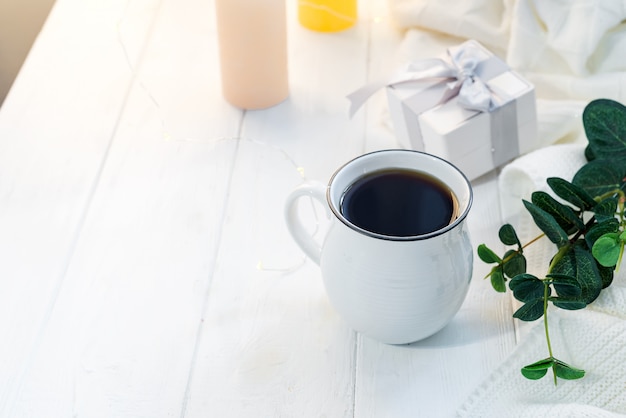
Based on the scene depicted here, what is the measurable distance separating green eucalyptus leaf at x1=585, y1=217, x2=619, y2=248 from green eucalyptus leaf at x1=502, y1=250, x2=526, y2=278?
5 cm

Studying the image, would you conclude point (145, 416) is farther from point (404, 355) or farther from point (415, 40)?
point (415, 40)

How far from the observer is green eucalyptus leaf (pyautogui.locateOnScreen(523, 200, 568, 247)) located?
62cm

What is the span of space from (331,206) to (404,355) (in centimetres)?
15

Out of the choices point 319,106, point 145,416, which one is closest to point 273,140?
point 319,106

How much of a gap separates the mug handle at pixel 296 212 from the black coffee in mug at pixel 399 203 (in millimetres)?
20

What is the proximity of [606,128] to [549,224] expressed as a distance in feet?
0.45

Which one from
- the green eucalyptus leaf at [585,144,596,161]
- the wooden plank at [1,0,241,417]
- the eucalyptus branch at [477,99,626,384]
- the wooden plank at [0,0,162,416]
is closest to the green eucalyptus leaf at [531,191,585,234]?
the eucalyptus branch at [477,99,626,384]

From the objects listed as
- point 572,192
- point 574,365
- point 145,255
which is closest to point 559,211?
point 572,192

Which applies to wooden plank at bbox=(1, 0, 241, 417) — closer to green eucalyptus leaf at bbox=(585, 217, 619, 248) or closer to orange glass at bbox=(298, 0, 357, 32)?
orange glass at bbox=(298, 0, 357, 32)

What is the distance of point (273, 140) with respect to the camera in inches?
34.4

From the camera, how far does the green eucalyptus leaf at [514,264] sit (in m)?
0.66

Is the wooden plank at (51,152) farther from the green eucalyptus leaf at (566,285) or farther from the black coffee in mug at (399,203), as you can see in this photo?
the green eucalyptus leaf at (566,285)

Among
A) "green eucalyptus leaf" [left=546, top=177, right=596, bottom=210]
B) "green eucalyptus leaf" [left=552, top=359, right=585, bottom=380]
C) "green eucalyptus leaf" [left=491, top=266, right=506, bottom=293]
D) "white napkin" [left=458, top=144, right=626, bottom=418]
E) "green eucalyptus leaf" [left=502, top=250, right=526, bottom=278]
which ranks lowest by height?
"white napkin" [left=458, top=144, right=626, bottom=418]

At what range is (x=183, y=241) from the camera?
0.76 meters
